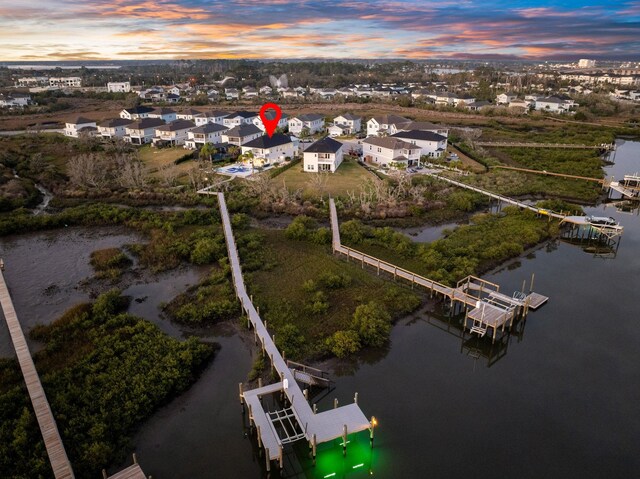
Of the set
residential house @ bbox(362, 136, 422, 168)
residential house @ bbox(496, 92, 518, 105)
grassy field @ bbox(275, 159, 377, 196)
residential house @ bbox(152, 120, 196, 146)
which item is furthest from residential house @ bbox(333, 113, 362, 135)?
residential house @ bbox(496, 92, 518, 105)

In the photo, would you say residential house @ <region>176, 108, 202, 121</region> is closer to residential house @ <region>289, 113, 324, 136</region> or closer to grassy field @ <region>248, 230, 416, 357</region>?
residential house @ <region>289, 113, 324, 136</region>

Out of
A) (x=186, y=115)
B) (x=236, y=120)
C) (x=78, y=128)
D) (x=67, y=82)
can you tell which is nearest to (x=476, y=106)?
(x=236, y=120)

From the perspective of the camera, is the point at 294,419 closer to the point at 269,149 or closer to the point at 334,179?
the point at 334,179

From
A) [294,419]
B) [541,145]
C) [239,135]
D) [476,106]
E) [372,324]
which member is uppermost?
[476,106]

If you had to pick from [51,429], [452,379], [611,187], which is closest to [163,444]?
[51,429]

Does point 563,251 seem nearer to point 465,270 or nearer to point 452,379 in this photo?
point 465,270
